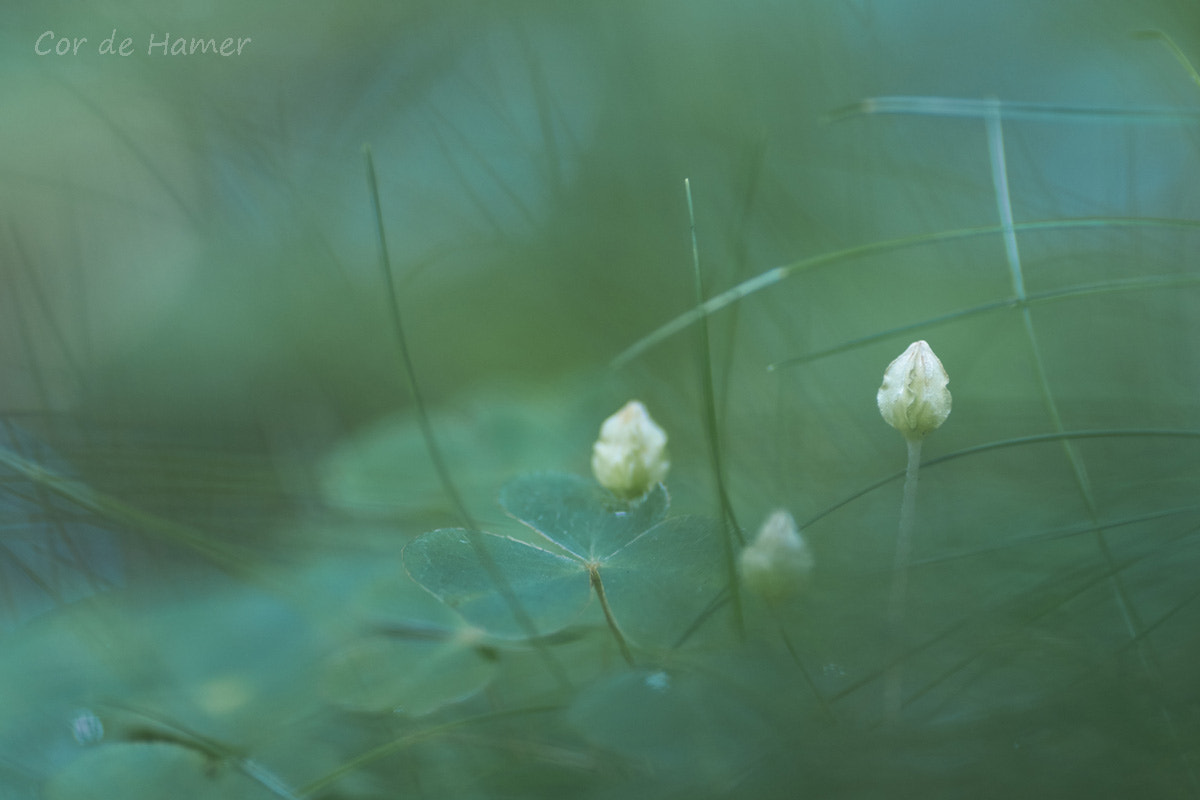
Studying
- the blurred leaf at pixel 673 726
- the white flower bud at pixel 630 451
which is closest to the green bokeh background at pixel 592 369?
the blurred leaf at pixel 673 726

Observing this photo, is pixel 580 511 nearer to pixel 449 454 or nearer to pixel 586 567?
pixel 586 567

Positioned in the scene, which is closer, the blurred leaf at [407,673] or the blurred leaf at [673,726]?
the blurred leaf at [673,726]

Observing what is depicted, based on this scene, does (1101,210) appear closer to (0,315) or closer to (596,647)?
(596,647)

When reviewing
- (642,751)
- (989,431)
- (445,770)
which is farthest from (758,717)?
(989,431)

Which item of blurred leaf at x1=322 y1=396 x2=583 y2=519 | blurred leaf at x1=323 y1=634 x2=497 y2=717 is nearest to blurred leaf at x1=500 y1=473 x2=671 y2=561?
blurred leaf at x1=323 y1=634 x2=497 y2=717

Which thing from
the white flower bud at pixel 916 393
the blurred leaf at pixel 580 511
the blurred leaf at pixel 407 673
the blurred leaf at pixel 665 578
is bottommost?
the blurred leaf at pixel 407 673

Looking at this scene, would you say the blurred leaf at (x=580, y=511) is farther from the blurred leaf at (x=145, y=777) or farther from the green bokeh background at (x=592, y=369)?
A: the blurred leaf at (x=145, y=777)

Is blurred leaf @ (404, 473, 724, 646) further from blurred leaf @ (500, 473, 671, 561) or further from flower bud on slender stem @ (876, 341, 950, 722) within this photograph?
flower bud on slender stem @ (876, 341, 950, 722)
